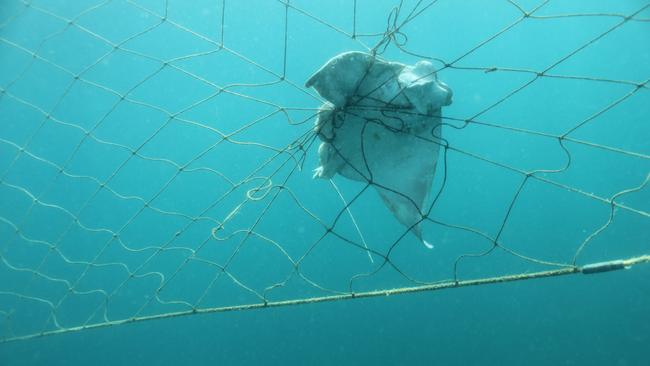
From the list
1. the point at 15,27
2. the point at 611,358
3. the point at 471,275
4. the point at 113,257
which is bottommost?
the point at 113,257

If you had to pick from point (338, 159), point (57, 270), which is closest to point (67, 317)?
point (57, 270)

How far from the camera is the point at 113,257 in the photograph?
22.5 metres

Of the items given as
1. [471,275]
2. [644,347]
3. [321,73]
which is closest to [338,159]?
[321,73]

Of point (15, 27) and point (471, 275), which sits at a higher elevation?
point (471, 275)

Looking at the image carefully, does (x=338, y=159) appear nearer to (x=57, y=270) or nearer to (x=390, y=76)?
(x=390, y=76)

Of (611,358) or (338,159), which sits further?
(611,358)

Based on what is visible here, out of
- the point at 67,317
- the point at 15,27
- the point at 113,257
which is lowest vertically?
the point at 67,317

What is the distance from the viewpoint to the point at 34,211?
891 inches

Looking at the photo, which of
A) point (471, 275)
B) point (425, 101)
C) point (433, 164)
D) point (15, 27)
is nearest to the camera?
point (425, 101)

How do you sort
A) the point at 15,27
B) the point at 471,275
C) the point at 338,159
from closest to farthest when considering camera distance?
the point at 338,159 → the point at 15,27 → the point at 471,275

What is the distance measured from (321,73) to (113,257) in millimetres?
23764

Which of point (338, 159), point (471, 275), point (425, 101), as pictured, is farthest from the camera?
point (471, 275)

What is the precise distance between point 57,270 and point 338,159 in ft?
85.2

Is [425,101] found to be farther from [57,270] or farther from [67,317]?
[67,317]
